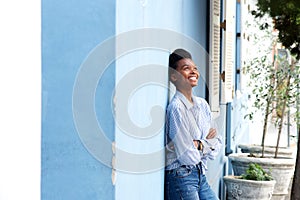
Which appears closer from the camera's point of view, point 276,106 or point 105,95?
point 105,95

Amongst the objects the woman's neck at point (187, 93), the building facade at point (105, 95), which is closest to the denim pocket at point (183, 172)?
the building facade at point (105, 95)

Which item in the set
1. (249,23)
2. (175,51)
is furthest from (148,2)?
(249,23)

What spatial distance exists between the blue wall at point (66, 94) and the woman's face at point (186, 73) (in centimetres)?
170

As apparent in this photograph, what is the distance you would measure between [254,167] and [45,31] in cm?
538

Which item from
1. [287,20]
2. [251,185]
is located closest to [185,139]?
[287,20]

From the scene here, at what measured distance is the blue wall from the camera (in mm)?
3457

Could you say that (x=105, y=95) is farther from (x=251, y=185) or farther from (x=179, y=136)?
(x=251, y=185)

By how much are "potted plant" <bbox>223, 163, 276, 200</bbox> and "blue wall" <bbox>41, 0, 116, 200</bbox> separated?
466 centimetres

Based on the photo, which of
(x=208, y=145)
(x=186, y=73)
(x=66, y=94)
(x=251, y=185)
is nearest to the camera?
(x=66, y=94)

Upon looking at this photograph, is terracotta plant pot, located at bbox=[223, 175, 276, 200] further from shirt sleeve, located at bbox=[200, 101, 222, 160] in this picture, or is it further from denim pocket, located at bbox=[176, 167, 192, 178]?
denim pocket, located at bbox=[176, 167, 192, 178]

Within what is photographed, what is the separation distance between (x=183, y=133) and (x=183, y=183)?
36 centimetres

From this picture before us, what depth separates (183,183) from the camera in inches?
210

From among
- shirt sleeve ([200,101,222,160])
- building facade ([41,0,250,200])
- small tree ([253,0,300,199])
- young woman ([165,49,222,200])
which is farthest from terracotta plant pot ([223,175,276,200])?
building facade ([41,0,250,200])
